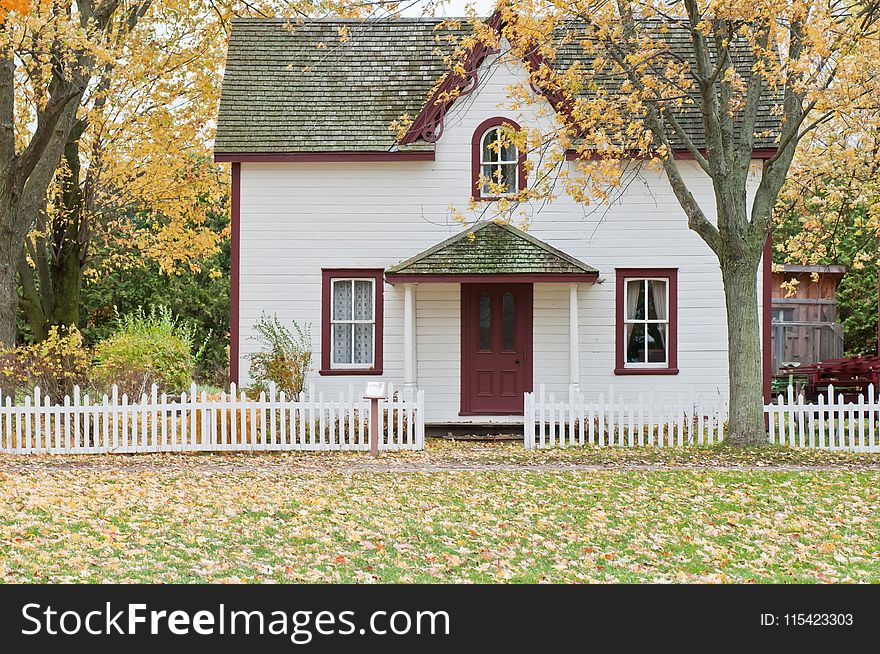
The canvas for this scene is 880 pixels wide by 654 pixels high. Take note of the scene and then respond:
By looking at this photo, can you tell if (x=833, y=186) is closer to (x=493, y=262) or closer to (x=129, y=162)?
(x=493, y=262)

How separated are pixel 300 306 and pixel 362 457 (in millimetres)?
4744

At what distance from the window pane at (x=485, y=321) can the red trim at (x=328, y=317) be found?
1.88 meters

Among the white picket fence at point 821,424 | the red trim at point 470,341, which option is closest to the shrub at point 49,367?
the red trim at point 470,341

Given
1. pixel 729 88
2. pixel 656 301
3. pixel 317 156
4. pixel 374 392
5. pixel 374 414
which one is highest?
pixel 729 88

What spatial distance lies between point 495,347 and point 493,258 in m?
1.88

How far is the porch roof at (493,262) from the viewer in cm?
1873

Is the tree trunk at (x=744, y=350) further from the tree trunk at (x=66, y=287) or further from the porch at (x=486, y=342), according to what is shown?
the tree trunk at (x=66, y=287)

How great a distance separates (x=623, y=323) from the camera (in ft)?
65.4

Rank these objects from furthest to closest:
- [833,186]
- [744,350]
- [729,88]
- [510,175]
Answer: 1. [833,186]
2. [510,175]
3. [729,88]
4. [744,350]

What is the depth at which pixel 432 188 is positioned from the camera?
19906mm

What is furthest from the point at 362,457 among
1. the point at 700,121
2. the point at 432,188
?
the point at 700,121

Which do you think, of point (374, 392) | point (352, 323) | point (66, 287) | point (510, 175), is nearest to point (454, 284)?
point (352, 323)

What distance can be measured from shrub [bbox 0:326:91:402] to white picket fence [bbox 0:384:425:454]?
638 mm

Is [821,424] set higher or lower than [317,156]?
lower
